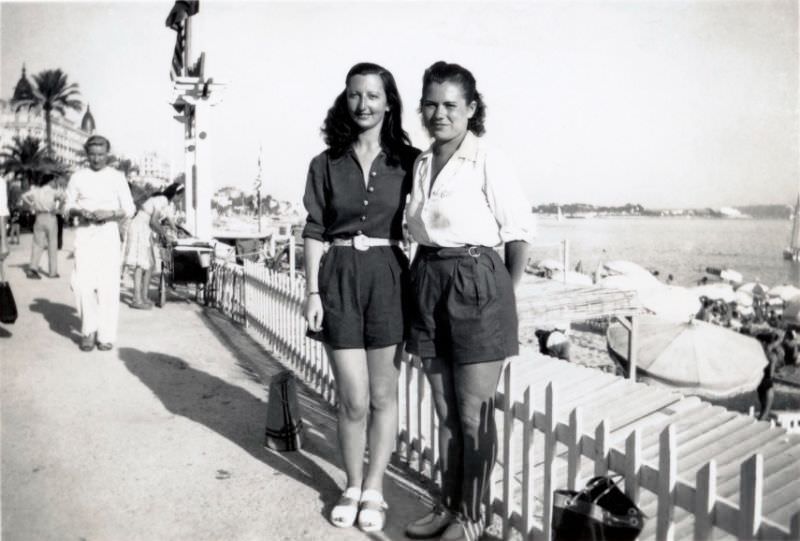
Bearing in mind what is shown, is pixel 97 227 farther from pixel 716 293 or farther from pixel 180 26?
pixel 716 293

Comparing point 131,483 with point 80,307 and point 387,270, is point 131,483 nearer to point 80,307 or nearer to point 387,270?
point 387,270

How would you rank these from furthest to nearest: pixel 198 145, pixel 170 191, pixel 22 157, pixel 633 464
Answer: pixel 22 157 < pixel 198 145 < pixel 170 191 < pixel 633 464

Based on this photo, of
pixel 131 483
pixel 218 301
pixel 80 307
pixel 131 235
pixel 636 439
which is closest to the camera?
pixel 636 439

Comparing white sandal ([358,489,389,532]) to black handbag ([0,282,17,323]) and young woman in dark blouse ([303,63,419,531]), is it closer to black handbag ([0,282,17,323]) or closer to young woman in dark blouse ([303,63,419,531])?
young woman in dark blouse ([303,63,419,531])

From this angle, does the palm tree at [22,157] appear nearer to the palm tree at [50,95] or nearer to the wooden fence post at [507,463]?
the palm tree at [50,95]

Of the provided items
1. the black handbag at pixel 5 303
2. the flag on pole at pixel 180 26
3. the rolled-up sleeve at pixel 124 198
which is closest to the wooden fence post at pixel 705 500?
the rolled-up sleeve at pixel 124 198

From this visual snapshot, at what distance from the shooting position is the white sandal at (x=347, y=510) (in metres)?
3.26

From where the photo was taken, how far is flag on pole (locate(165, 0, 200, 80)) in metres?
11.3

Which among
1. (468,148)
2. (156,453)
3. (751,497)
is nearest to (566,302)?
(156,453)

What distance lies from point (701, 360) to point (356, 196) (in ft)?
44.9

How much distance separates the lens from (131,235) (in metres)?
9.67

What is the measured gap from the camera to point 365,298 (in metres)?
3.16

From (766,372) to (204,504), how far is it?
1485 cm

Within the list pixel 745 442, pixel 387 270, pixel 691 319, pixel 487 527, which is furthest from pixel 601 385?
pixel 691 319
